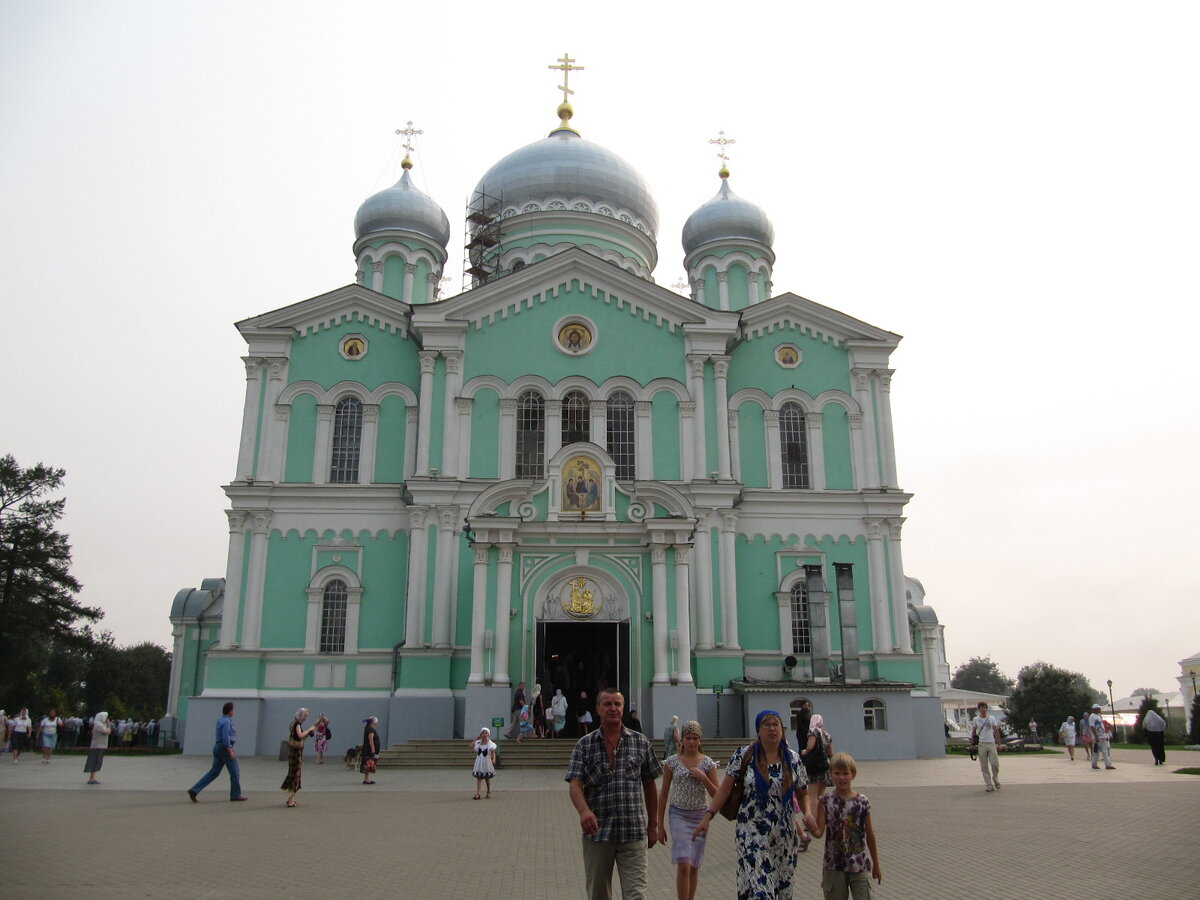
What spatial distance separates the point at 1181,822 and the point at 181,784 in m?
17.3

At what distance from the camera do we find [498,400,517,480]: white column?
99.2ft

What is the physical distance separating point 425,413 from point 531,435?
324cm

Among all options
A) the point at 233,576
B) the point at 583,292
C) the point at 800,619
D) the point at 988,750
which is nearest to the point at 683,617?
the point at 800,619

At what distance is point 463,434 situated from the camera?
30.4 metres

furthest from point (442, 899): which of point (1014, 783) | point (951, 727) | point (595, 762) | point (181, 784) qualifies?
point (951, 727)

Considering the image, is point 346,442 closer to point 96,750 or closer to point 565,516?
point 565,516

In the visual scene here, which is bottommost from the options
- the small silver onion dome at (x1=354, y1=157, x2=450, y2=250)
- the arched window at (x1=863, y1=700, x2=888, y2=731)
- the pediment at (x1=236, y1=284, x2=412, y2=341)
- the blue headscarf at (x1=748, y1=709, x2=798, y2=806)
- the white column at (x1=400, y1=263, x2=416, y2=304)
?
the blue headscarf at (x1=748, y1=709, x2=798, y2=806)

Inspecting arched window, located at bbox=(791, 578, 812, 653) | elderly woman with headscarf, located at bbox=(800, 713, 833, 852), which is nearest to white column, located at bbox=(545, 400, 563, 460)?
arched window, located at bbox=(791, 578, 812, 653)

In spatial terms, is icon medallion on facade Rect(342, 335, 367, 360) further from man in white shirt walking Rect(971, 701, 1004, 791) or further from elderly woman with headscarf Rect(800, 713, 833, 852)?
elderly woman with headscarf Rect(800, 713, 833, 852)

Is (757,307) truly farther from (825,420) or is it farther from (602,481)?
(602,481)

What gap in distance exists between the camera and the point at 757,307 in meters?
33.2

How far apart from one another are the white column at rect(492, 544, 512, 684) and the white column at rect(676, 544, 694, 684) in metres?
4.38

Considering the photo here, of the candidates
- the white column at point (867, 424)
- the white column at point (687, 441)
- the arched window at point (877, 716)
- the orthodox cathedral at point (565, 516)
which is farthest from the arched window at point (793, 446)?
the arched window at point (877, 716)

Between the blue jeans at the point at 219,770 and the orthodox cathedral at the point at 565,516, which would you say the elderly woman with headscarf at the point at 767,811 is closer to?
the blue jeans at the point at 219,770
